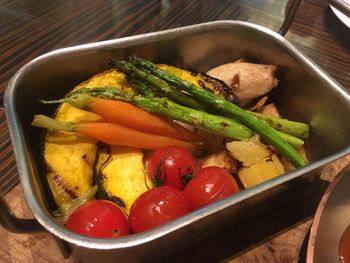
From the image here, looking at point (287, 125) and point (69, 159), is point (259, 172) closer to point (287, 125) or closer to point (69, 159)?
point (287, 125)

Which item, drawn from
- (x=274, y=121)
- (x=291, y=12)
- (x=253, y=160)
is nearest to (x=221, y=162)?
(x=253, y=160)

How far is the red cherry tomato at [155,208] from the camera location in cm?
108

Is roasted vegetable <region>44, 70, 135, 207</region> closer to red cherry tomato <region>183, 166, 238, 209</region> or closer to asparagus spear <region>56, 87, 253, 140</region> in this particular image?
asparagus spear <region>56, 87, 253, 140</region>

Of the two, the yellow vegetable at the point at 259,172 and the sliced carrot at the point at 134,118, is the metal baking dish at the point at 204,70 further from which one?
the sliced carrot at the point at 134,118

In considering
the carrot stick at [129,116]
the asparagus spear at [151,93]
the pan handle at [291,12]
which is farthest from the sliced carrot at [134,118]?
the pan handle at [291,12]

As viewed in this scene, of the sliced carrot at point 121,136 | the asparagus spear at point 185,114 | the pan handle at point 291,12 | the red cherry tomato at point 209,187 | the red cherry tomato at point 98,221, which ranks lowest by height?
the red cherry tomato at point 98,221

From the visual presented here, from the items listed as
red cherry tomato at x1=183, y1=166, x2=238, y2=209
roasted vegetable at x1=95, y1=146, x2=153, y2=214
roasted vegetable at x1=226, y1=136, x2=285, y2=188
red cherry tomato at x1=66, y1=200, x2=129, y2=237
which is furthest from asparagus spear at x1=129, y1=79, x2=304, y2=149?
red cherry tomato at x1=66, y1=200, x2=129, y2=237

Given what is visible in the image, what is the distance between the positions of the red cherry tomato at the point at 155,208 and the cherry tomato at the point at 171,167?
12 centimetres

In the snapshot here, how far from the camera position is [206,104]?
1.39 metres

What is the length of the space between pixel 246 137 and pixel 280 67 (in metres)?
0.47

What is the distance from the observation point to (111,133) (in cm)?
127

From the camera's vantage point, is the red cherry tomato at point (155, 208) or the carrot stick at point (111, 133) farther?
the carrot stick at point (111, 133)

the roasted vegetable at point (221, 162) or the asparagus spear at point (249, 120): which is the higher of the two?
the asparagus spear at point (249, 120)

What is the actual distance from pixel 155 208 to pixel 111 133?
0.32 meters
